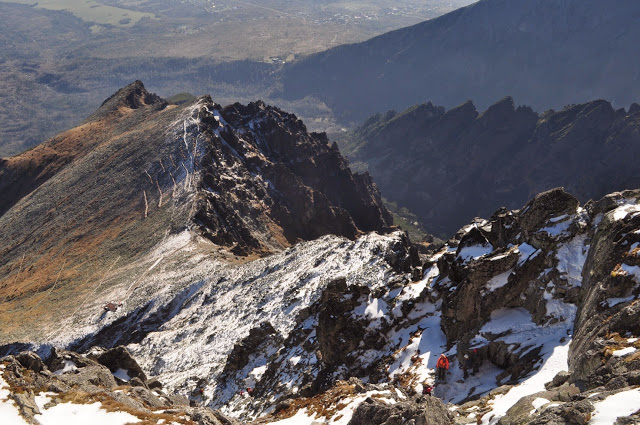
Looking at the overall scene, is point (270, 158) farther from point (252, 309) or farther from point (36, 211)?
point (252, 309)

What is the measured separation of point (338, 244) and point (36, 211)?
92709 millimetres

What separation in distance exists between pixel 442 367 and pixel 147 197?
98.4 m

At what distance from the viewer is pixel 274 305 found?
67.7 metres

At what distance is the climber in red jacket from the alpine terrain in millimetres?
198

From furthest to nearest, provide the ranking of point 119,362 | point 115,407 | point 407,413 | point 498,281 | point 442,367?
point 119,362 → point 498,281 → point 442,367 → point 115,407 → point 407,413

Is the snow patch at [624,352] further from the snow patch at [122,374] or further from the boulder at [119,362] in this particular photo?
the snow patch at [122,374]

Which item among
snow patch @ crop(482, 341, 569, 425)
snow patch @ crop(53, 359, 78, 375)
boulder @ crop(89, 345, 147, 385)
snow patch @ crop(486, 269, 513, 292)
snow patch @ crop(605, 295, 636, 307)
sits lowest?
boulder @ crop(89, 345, 147, 385)

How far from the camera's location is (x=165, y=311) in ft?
263

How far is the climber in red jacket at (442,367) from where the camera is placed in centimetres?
3269

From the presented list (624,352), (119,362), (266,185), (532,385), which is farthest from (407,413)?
(266,185)

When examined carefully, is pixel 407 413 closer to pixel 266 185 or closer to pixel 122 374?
pixel 122 374

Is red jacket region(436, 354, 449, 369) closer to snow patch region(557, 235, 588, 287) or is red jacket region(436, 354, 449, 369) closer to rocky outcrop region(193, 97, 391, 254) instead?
snow patch region(557, 235, 588, 287)

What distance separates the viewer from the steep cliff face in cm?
10038

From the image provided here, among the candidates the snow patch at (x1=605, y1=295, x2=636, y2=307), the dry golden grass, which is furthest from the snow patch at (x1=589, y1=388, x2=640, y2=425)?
the dry golden grass
